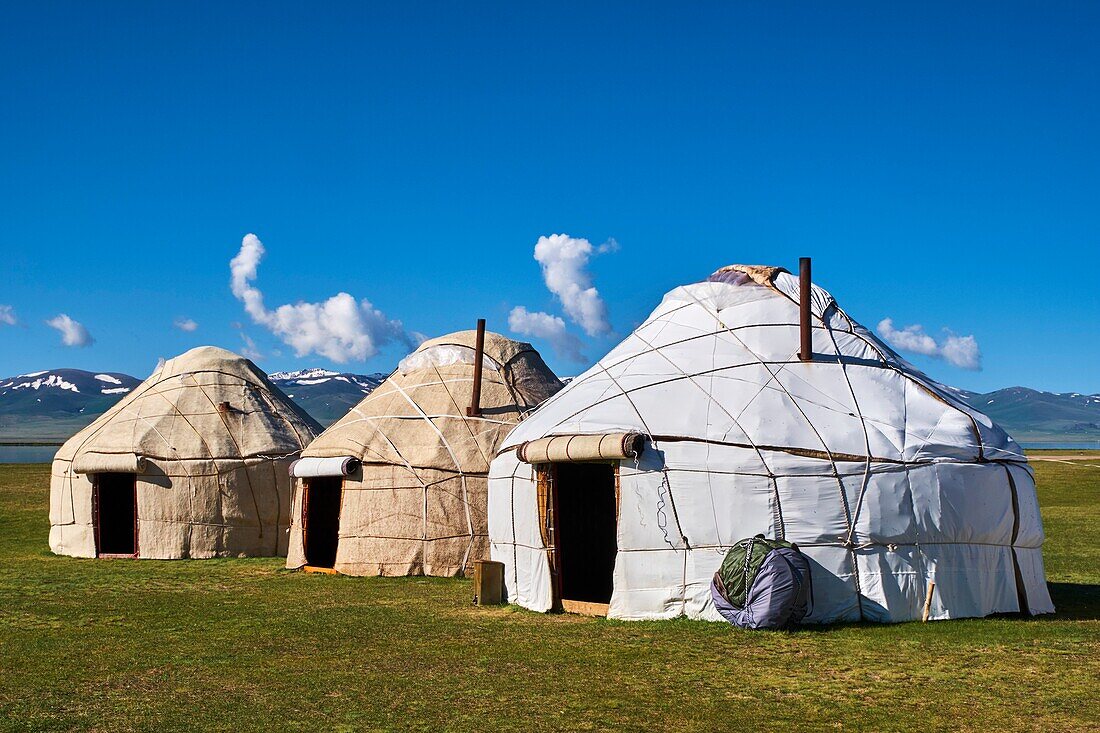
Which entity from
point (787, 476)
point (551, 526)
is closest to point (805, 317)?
point (787, 476)

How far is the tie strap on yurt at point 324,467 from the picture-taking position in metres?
15.1

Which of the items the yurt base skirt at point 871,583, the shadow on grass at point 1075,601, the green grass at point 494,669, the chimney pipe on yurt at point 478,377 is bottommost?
the green grass at point 494,669

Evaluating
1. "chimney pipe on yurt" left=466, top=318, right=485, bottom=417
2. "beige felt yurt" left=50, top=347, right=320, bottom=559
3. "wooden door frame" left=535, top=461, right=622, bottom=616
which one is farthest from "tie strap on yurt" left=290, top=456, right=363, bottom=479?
"wooden door frame" left=535, top=461, right=622, bottom=616

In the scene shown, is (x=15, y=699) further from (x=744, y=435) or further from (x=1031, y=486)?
(x=1031, y=486)

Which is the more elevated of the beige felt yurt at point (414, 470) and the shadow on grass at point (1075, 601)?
the beige felt yurt at point (414, 470)

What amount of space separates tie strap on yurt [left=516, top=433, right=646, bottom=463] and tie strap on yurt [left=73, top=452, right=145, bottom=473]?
876 cm

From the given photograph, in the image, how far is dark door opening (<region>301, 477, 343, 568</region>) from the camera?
1680cm

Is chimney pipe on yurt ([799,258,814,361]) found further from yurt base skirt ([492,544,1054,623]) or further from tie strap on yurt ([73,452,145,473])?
tie strap on yurt ([73,452,145,473])

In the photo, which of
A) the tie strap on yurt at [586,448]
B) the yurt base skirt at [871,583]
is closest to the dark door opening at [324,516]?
the tie strap on yurt at [586,448]

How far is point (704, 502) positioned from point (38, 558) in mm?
12146

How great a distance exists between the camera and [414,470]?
49.6ft

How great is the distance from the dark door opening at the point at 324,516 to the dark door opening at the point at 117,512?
3.91 metres

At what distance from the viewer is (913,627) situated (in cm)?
971

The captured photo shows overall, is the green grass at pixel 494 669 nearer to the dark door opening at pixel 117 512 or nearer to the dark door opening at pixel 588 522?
the dark door opening at pixel 588 522
